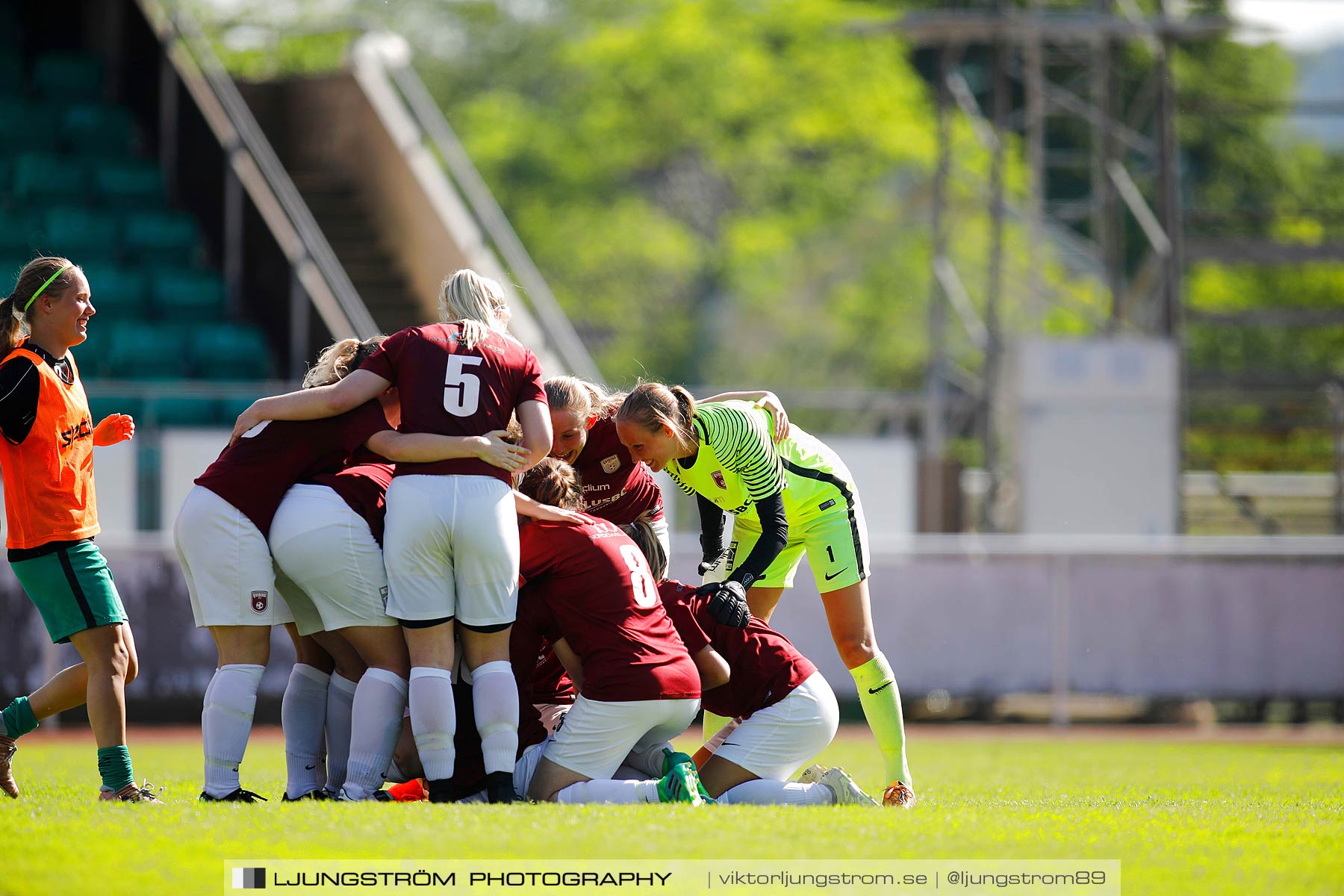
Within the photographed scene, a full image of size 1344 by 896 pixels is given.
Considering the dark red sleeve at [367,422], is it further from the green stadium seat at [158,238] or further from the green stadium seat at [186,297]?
the green stadium seat at [158,238]

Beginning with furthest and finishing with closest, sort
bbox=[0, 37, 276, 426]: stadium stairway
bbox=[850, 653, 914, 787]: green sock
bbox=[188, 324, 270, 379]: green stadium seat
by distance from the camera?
1. bbox=[188, 324, 270, 379]: green stadium seat
2. bbox=[0, 37, 276, 426]: stadium stairway
3. bbox=[850, 653, 914, 787]: green sock

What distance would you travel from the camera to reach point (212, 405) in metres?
14.8

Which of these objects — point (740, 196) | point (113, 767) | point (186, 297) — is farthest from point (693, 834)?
point (740, 196)

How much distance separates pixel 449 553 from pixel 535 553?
377 millimetres

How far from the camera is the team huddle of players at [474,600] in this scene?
568 centimetres

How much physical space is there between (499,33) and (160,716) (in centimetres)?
4062

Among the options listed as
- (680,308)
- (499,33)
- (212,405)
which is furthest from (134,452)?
(499,33)

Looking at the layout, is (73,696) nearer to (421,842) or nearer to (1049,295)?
(421,842)

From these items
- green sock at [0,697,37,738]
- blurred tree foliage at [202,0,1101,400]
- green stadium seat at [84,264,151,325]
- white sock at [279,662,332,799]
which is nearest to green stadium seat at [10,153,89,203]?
green stadium seat at [84,264,151,325]

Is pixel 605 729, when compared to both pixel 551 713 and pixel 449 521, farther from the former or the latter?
pixel 449 521

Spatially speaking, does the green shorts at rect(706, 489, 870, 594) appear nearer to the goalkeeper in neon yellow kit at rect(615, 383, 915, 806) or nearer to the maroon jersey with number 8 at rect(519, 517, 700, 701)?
the goalkeeper in neon yellow kit at rect(615, 383, 915, 806)

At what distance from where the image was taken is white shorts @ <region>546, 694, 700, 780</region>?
5.72 metres

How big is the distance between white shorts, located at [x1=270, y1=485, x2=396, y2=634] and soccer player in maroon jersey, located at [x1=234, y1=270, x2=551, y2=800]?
146 mm

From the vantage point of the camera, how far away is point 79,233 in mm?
17219
